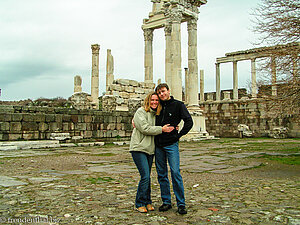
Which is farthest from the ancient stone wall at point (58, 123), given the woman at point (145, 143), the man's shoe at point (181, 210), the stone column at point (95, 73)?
the man's shoe at point (181, 210)

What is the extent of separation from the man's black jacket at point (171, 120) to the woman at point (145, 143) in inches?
3.0

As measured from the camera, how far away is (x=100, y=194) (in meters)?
4.55

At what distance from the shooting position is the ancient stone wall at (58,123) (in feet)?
40.9

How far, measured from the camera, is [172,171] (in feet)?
12.5

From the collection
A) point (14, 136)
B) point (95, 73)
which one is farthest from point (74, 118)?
point (95, 73)

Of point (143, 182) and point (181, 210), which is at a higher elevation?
point (143, 182)

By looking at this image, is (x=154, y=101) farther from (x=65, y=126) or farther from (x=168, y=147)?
(x=65, y=126)

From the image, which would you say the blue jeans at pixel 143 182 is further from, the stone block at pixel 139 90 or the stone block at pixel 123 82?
the stone block at pixel 139 90

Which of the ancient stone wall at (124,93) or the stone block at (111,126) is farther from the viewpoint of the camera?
the ancient stone wall at (124,93)

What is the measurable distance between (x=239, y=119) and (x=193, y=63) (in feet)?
26.6

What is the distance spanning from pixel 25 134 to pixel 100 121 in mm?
3975

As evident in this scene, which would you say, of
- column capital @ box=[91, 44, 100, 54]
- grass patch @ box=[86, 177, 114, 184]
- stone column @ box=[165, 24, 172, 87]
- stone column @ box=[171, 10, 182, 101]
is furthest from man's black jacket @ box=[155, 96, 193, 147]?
column capital @ box=[91, 44, 100, 54]

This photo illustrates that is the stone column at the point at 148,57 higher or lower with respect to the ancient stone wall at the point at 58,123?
higher

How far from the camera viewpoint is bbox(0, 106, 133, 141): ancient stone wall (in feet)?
40.9
